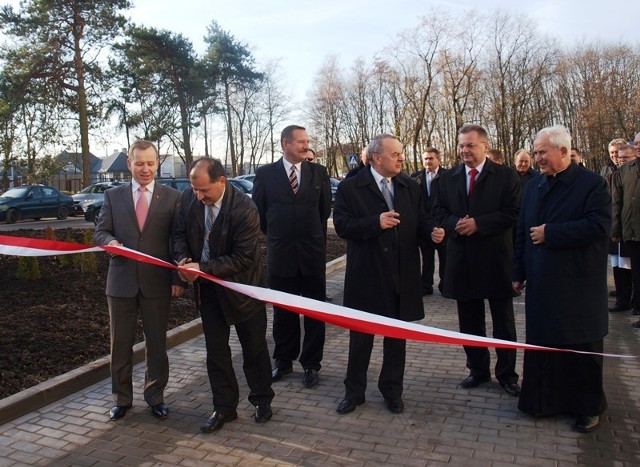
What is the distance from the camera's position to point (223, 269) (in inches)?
158

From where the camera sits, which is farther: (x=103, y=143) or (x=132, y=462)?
(x=103, y=143)

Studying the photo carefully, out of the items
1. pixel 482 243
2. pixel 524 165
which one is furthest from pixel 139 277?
pixel 524 165

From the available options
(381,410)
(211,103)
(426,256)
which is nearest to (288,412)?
(381,410)

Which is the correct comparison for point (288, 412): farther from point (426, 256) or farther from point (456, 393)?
point (426, 256)

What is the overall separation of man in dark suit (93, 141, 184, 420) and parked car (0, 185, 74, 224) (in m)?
22.4

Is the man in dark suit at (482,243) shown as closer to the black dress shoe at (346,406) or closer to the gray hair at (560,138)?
the gray hair at (560,138)

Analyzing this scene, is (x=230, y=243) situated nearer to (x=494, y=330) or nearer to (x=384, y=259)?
(x=384, y=259)

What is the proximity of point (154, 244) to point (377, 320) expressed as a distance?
183 cm

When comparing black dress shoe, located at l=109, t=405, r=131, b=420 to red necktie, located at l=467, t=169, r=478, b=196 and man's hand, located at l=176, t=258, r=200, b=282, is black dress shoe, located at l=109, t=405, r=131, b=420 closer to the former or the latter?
man's hand, located at l=176, t=258, r=200, b=282

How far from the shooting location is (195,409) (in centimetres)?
461

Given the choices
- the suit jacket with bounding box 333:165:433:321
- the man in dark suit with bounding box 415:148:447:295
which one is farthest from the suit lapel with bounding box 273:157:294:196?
the man in dark suit with bounding box 415:148:447:295

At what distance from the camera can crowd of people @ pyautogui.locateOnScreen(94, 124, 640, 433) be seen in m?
4.07

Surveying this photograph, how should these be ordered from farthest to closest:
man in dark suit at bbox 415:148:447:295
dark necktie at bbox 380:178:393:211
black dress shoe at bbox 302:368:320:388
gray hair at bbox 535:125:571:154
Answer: man in dark suit at bbox 415:148:447:295
black dress shoe at bbox 302:368:320:388
dark necktie at bbox 380:178:393:211
gray hair at bbox 535:125:571:154

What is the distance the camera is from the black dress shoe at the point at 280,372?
5281 millimetres
